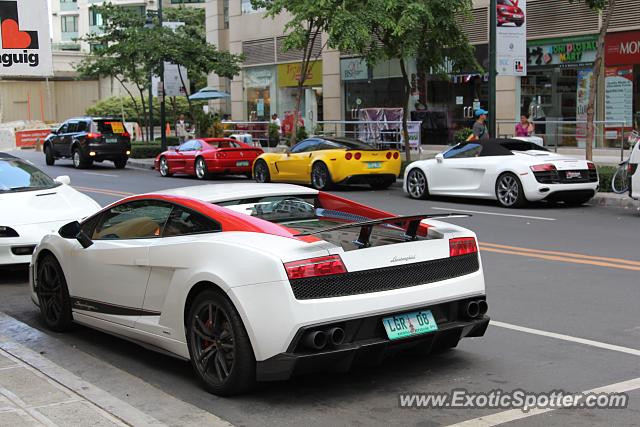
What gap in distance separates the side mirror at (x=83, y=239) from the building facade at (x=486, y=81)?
19616 millimetres

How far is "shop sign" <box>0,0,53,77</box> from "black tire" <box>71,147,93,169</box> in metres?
22.9

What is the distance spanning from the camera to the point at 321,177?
20.7m

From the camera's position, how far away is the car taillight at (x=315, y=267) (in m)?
5.15

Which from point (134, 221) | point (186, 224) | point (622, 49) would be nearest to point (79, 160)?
point (622, 49)

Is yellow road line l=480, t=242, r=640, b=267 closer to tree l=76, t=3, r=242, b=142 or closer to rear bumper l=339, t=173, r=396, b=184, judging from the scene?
rear bumper l=339, t=173, r=396, b=184

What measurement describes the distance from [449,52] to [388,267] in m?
19.9

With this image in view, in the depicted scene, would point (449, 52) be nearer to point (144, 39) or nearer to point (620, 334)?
point (144, 39)

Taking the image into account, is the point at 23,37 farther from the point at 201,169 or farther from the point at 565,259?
the point at 201,169

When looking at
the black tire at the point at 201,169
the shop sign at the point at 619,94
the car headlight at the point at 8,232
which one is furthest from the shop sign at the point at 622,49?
the car headlight at the point at 8,232

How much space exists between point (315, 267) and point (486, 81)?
2527cm

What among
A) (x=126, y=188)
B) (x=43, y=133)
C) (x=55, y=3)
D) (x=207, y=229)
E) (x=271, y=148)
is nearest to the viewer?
(x=207, y=229)

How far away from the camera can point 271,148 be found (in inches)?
1404

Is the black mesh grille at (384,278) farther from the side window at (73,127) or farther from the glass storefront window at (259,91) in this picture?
the glass storefront window at (259,91)

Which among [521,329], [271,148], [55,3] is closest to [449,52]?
[271,148]
